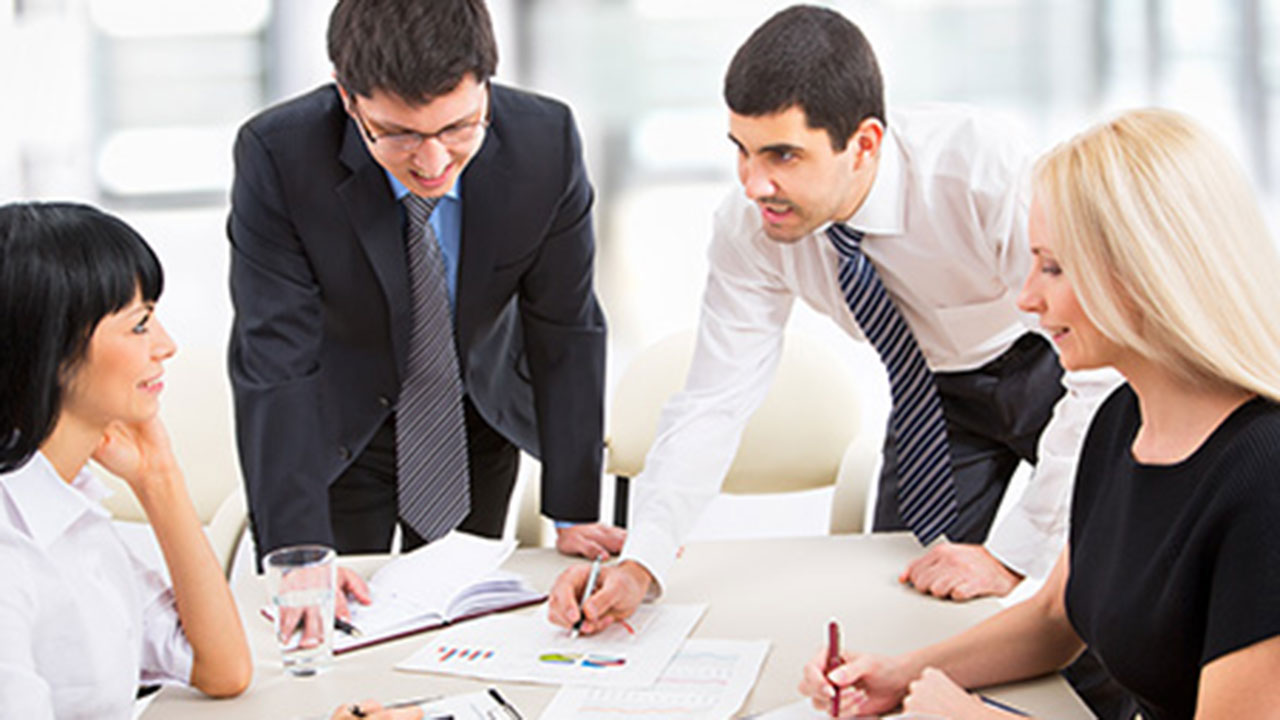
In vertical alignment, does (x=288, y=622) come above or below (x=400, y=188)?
below

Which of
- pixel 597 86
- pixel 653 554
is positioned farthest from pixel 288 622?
pixel 597 86

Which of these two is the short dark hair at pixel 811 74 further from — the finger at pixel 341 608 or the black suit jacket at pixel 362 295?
the finger at pixel 341 608

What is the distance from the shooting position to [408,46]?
1.63m

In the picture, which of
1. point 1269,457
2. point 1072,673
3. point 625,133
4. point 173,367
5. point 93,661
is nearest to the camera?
point 1269,457

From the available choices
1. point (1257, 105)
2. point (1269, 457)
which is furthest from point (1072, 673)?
point (1257, 105)

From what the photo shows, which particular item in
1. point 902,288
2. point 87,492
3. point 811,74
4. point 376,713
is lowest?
point 376,713

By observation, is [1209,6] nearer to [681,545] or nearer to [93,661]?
[681,545]

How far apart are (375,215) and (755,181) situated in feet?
1.98

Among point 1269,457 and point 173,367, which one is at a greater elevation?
point 1269,457

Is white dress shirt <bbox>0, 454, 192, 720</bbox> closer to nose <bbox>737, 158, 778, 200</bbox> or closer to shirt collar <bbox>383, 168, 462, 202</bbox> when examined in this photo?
shirt collar <bbox>383, 168, 462, 202</bbox>

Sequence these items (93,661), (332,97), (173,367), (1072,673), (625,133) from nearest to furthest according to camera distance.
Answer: (93,661) < (1072,673) < (332,97) < (173,367) < (625,133)

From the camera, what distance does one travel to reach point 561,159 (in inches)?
79.2

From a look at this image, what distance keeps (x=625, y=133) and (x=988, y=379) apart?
200 cm

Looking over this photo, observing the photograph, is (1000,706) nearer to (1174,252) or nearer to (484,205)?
(1174,252)
